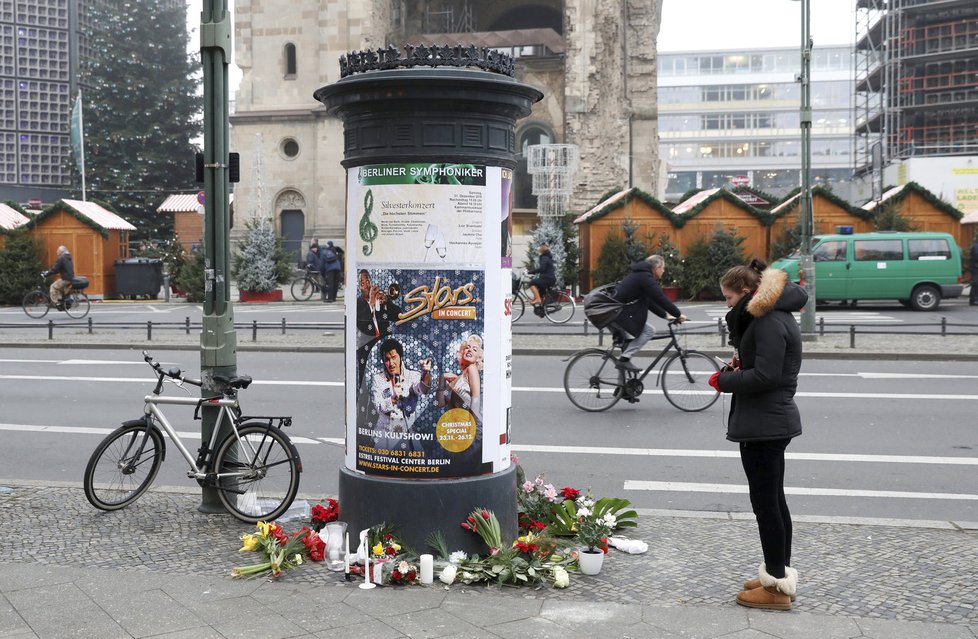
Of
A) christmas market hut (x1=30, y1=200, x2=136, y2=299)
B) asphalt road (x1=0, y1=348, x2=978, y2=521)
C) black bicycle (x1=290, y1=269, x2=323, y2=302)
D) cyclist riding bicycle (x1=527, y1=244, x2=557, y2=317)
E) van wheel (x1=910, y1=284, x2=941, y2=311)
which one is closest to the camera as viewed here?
asphalt road (x1=0, y1=348, x2=978, y2=521)

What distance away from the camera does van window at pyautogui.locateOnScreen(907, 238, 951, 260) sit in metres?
24.8

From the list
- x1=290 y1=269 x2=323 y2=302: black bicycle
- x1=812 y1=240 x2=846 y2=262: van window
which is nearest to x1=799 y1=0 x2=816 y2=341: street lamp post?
x1=812 y1=240 x2=846 y2=262: van window

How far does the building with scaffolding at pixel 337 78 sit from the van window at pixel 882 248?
2448 centimetres

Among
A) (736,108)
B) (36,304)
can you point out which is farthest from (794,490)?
(736,108)

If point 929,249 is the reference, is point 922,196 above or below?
above

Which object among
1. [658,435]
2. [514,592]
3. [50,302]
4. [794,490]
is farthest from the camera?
[50,302]

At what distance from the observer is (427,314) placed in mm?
5633

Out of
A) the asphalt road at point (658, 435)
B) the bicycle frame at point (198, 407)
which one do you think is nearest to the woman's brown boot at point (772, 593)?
the asphalt road at point (658, 435)

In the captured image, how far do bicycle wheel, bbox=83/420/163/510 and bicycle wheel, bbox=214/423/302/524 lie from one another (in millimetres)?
688

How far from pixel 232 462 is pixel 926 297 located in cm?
2213

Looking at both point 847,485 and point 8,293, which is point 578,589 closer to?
point 847,485

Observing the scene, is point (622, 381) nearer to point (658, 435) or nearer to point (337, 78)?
point (658, 435)

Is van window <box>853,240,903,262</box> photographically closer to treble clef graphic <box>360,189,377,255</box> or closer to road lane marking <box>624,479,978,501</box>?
road lane marking <box>624,479,978,501</box>

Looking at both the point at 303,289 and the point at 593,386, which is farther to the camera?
the point at 303,289
